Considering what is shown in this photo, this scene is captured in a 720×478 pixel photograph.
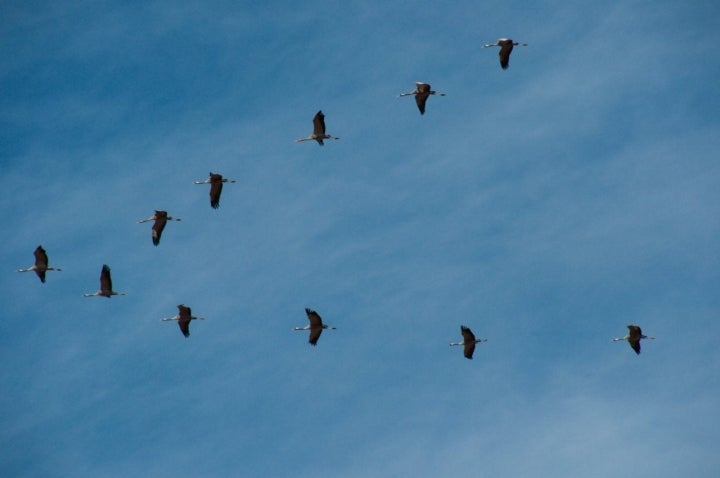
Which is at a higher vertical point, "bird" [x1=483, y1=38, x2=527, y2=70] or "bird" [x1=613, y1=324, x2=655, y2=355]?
"bird" [x1=483, y1=38, x2=527, y2=70]

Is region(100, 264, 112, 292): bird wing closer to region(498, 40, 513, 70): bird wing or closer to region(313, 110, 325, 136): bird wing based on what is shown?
region(313, 110, 325, 136): bird wing

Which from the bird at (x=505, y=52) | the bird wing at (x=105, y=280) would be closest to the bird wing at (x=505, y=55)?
the bird at (x=505, y=52)

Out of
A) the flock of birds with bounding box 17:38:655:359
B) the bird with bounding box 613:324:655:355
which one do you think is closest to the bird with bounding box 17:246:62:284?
the flock of birds with bounding box 17:38:655:359

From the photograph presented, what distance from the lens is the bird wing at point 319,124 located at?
101 meters

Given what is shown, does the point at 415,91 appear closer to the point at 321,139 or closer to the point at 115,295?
the point at 321,139

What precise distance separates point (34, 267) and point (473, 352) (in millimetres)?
25320

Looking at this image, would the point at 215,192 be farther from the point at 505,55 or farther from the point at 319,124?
the point at 505,55

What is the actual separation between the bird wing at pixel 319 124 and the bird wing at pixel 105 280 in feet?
45.5

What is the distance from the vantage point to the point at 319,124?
101375 mm

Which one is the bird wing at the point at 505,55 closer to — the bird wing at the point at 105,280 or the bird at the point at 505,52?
the bird at the point at 505,52

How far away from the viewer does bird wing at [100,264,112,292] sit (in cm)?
10046

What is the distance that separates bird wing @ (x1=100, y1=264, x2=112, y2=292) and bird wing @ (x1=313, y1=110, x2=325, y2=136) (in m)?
13.9

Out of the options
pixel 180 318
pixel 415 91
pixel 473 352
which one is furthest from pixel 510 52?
pixel 180 318

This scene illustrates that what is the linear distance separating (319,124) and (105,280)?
1474 centimetres
